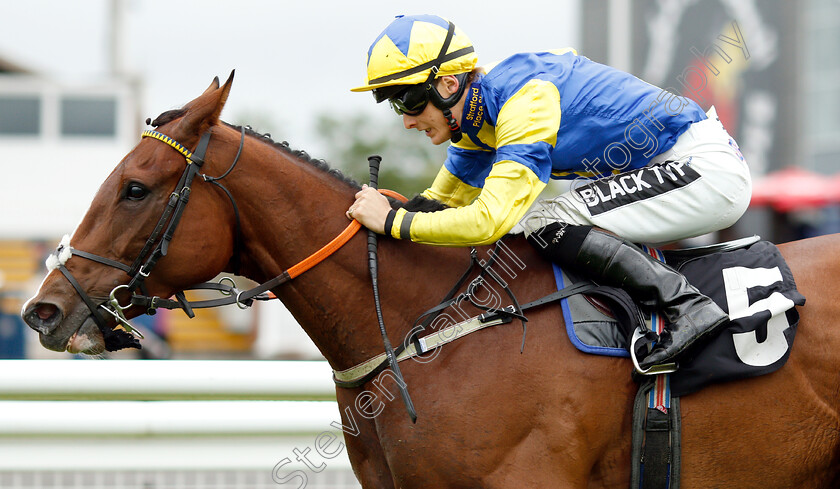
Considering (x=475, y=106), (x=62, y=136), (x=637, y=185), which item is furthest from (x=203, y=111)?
(x=62, y=136)

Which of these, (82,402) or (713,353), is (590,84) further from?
(82,402)

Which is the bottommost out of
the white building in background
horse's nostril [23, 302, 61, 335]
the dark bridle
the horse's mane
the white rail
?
the white building in background

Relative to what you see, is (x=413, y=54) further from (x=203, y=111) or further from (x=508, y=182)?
(x=203, y=111)

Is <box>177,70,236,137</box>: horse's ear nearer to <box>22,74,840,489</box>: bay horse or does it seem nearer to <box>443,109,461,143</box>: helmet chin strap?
<box>22,74,840,489</box>: bay horse

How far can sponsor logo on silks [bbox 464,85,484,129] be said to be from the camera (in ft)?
10.3

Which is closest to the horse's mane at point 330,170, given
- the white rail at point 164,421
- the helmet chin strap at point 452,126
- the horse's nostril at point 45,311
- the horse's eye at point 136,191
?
the helmet chin strap at point 452,126

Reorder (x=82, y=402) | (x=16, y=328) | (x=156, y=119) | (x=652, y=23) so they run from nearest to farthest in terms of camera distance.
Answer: (x=156, y=119)
(x=82, y=402)
(x=16, y=328)
(x=652, y=23)

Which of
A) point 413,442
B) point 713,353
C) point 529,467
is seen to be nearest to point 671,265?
point 713,353

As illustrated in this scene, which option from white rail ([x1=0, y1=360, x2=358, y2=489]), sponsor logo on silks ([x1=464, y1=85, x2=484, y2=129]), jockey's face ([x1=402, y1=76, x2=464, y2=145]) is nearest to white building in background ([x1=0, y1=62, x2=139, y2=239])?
white rail ([x1=0, y1=360, x2=358, y2=489])

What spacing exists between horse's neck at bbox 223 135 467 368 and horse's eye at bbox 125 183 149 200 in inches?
12.6

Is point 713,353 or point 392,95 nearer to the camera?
point 713,353

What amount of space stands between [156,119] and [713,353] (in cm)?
209

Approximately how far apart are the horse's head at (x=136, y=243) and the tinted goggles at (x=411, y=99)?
1.96 ft

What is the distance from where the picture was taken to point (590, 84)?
3.11 metres
